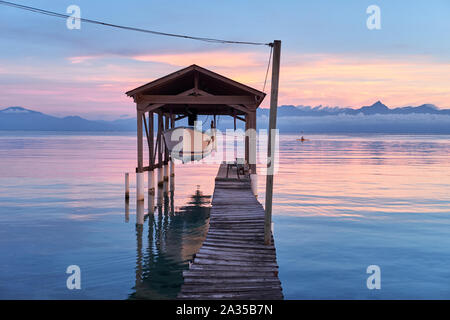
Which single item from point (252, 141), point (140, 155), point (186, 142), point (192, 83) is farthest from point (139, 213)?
point (192, 83)

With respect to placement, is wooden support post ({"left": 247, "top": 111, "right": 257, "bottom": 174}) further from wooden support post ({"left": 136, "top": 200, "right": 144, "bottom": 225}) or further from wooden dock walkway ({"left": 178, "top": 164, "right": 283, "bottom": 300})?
wooden dock walkway ({"left": 178, "top": 164, "right": 283, "bottom": 300})

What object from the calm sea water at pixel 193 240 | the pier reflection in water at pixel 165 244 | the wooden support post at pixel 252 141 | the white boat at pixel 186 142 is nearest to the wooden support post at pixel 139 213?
the pier reflection in water at pixel 165 244

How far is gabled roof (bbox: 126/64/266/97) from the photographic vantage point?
54.9ft

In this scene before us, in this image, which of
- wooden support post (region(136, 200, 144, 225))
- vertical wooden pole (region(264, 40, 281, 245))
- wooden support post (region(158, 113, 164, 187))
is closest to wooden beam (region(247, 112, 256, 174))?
wooden support post (region(136, 200, 144, 225))

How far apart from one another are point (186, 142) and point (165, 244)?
8.92m

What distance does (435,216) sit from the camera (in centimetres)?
2002

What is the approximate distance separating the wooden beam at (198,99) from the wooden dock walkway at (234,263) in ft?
16.9

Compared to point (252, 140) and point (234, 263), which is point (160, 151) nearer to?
point (252, 140)

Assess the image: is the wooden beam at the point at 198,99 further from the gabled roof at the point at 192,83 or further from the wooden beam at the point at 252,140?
the wooden beam at the point at 252,140

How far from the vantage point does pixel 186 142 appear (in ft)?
75.0

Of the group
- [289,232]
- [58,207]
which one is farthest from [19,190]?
[289,232]

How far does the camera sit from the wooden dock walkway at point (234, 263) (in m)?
7.93

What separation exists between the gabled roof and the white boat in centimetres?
262
